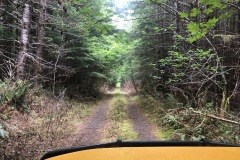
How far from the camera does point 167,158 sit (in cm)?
141

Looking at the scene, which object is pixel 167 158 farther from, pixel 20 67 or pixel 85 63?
pixel 85 63

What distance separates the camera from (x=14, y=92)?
8.63 metres

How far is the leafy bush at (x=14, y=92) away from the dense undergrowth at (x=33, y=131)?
1.16ft

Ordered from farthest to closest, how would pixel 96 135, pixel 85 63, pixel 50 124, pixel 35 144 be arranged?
pixel 85 63, pixel 96 135, pixel 50 124, pixel 35 144

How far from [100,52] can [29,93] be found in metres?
8.86

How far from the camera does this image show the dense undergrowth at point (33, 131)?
5.47 metres

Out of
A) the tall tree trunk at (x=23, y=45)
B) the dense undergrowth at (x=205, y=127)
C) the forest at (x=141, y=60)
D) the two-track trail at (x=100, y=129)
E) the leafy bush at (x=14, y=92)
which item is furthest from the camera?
the tall tree trunk at (x=23, y=45)

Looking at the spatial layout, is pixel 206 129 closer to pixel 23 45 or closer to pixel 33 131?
pixel 33 131

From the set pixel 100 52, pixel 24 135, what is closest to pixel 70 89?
pixel 100 52

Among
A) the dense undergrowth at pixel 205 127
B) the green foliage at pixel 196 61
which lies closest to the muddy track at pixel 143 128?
the dense undergrowth at pixel 205 127

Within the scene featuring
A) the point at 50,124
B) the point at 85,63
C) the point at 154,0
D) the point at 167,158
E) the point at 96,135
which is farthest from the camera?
the point at 85,63

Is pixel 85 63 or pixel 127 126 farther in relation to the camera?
pixel 85 63

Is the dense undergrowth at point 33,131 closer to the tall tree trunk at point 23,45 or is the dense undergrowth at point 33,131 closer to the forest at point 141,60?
the forest at point 141,60

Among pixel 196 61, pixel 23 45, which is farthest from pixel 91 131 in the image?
pixel 196 61
